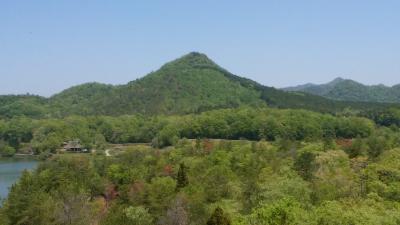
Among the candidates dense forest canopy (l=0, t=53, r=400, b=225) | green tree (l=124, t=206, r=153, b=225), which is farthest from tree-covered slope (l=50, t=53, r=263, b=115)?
green tree (l=124, t=206, r=153, b=225)

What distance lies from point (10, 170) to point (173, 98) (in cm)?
8454

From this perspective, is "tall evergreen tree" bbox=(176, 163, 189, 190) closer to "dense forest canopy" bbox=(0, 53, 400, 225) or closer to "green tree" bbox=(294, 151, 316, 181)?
"dense forest canopy" bbox=(0, 53, 400, 225)

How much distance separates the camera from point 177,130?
109 metres

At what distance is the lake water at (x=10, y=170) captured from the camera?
63344 mm

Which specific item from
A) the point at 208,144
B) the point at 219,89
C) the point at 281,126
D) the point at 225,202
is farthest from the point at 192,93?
the point at 225,202

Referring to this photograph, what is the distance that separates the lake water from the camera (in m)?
63.3

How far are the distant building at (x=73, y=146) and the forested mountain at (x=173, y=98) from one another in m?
40.6

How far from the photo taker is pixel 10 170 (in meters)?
81.4

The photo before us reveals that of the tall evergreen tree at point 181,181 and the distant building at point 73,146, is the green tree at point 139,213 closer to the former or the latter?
the tall evergreen tree at point 181,181

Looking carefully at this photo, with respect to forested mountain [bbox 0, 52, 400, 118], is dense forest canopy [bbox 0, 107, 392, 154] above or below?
below

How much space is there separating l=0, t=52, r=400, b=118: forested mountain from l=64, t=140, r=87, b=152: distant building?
40.6 metres

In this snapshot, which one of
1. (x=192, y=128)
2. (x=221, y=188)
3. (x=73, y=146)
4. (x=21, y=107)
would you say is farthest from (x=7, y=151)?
(x=221, y=188)

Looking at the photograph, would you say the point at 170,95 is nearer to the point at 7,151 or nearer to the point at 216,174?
the point at 7,151

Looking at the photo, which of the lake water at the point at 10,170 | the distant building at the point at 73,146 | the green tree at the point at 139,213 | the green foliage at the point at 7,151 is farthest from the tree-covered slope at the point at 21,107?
the green tree at the point at 139,213
